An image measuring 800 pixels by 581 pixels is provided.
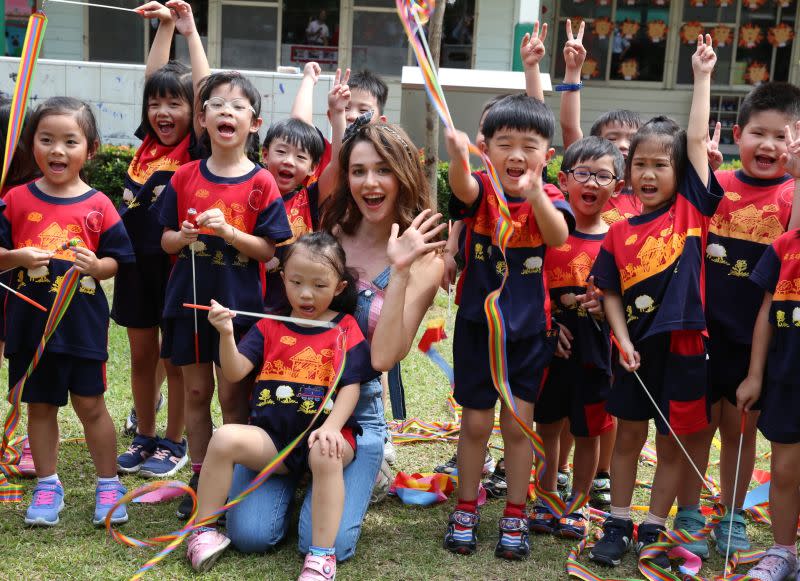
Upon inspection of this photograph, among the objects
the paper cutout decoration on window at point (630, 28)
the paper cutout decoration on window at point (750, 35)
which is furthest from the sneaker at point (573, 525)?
the paper cutout decoration on window at point (750, 35)

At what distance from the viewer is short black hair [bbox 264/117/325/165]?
146 inches

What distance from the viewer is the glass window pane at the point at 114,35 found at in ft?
41.6

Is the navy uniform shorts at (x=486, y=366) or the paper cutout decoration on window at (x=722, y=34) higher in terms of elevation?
the paper cutout decoration on window at (x=722, y=34)

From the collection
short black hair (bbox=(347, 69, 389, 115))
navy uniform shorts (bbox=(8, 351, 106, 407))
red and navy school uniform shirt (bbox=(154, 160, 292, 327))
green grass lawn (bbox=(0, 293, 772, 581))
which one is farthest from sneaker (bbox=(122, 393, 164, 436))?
short black hair (bbox=(347, 69, 389, 115))

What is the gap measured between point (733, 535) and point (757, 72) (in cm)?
1251

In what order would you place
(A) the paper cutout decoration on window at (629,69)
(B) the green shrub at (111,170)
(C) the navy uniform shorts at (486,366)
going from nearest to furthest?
(C) the navy uniform shorts at (486,366) < (B) the green shrub at (111,170) < (A) the paper cutout decoration on window at (629,69)

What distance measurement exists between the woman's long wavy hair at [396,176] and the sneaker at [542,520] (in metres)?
1.21

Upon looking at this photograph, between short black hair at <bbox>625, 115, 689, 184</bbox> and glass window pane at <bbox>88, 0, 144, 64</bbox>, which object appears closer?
short black hair at <bbox>625, 115, 689, 184</bbox>

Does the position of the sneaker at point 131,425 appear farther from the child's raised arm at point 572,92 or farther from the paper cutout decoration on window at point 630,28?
the paper cutout decoration on window at point 630,28

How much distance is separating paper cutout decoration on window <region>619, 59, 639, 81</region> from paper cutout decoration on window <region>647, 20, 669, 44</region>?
0.47 metres

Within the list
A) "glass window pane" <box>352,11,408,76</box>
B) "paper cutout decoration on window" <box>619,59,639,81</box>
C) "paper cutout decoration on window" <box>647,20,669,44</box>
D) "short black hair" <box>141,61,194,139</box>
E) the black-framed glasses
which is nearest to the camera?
the black-framed glasses

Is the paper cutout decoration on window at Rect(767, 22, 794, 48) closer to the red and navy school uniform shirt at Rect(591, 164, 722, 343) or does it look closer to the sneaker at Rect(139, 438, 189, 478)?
the red and navy school uniform shirt at Rect(591, 164, 722, 343)

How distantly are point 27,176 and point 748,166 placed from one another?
280 cm

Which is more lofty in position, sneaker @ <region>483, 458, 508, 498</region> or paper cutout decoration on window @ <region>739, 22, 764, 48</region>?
paper cutout decoration on window @ <region>739, 22, 764, 48</region>
